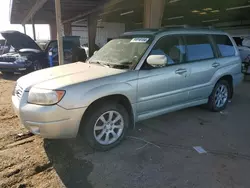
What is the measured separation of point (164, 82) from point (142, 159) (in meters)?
1.36

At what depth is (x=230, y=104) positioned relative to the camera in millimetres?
5910

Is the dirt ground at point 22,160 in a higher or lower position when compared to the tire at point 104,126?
lower

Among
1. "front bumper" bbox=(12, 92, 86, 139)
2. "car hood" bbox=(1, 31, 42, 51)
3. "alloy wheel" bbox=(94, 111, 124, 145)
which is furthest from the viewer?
"car hood" bbox=(1, 31, 42, 51)

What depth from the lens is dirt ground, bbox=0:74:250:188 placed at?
2.77m

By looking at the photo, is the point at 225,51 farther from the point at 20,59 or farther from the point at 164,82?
the point at 20,59

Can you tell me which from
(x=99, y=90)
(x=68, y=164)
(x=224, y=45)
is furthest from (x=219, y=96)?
(x=68, y=164)

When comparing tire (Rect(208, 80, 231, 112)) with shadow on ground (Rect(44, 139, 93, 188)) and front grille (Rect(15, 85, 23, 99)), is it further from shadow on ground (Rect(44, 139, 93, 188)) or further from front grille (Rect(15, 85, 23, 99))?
front grille (Rect(15, 85, 23, 99))

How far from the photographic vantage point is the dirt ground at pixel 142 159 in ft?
9.07

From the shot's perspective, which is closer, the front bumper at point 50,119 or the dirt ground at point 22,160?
the dirt ground at point 22,160

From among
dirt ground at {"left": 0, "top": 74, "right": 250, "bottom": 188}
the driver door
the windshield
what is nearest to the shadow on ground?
dirt ground at {"left": 0, "top": 74, "right": 250, "bottom": 188}

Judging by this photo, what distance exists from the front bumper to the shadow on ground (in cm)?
39

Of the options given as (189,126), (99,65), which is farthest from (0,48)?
(189,126)

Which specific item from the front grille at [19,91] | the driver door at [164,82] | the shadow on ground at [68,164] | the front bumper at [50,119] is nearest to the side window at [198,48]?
the driver door at [164,82]

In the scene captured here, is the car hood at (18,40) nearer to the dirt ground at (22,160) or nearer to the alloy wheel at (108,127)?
the dirt ground at (22,160)
